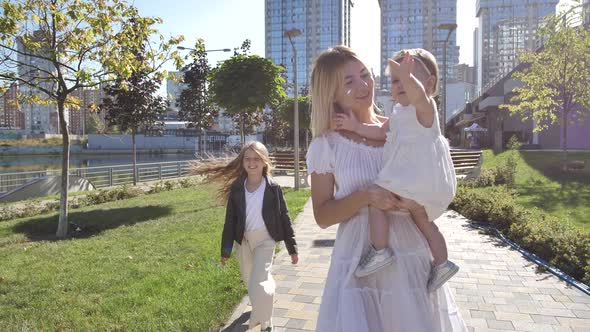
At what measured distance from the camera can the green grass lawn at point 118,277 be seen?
431 cm

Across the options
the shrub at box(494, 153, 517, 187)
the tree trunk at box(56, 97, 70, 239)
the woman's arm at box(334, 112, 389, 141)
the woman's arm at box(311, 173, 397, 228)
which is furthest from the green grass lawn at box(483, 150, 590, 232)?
the tree trunk at box(56, 97, 70, 239)

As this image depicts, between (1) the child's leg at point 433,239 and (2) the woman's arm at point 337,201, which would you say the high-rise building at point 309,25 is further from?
(1) the child's leg at point 433,239

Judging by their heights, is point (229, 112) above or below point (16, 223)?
above

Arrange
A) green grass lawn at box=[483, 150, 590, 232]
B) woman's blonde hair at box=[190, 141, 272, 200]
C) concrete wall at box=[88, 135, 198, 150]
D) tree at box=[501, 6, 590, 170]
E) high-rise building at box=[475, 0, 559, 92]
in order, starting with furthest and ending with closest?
high-rise building at box=[475, 0, 559, 92] < concrete wall at box=[88, 135, 198, 150] < tree at box=[501, 6, 590, 170] < green grass lawn at box=[483, 150, 590, 232] < woman's blonde hair at box=[190, 141, 272, 200]

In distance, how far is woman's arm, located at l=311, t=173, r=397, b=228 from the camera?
1.70 metres

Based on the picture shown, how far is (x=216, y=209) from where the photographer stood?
11656 mm

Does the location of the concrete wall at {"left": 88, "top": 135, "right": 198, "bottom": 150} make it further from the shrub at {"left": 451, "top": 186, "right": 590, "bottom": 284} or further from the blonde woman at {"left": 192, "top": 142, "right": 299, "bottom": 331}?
the blonde woman at {"left": 192, "top": 142, "right": 299, "bottom": 331}

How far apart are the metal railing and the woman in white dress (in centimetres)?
1045

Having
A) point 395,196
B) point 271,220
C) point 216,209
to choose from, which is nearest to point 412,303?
point 395,196

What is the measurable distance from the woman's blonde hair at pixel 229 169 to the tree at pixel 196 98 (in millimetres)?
19052

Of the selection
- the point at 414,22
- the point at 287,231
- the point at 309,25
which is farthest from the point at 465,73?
the point at 287,231

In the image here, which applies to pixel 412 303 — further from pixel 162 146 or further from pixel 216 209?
pixel 162 146

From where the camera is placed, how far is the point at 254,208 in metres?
4.25

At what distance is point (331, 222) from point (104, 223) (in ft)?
30.3
